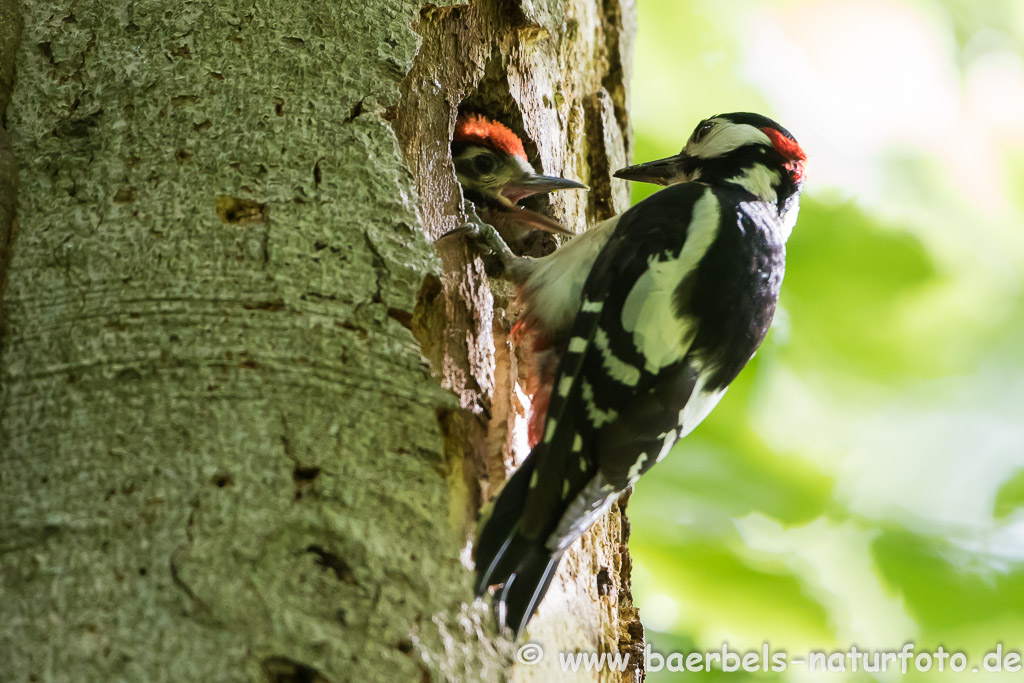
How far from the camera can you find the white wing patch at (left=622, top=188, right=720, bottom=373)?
1989 mm

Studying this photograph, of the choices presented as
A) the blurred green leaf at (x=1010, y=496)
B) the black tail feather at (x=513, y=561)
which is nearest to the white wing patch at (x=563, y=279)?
the black tail feather at (x=513, y=561)

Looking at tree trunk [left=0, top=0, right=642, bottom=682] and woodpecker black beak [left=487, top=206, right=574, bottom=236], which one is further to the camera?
woodpecker black beak [left=487, top=206, right=574, bottom=236]

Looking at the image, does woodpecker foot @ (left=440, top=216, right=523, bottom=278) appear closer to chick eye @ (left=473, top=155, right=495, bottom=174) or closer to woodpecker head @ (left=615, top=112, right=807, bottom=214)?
chick eye @ (left=473, top=155, right=495, bottom=174)

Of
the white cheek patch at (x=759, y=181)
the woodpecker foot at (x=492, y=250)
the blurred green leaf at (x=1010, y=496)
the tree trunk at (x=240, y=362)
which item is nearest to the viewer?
the tree trunk at (x=240, y=362)

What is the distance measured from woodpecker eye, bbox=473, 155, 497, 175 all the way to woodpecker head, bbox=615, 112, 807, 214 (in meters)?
0.32

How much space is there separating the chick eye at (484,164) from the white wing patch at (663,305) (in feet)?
1.91

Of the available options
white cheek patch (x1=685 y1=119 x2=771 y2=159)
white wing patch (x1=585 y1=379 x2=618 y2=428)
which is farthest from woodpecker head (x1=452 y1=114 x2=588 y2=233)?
white wing patch (x1=585 y1=379 x2=618 y2=428)

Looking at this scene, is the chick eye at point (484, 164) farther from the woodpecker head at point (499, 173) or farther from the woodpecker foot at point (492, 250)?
the woodpecker foot at point (492, 250)

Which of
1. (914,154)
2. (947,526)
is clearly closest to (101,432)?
(947,526)

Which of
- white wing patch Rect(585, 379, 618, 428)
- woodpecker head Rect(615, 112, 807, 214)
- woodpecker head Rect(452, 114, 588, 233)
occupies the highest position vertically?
woodpecker head Rect(615, 112, 807, 214)

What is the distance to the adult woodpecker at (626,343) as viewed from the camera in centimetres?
168

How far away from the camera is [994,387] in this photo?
345 centimetres

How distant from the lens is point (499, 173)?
248cm

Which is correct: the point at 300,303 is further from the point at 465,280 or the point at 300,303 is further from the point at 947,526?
the point at 947,526
